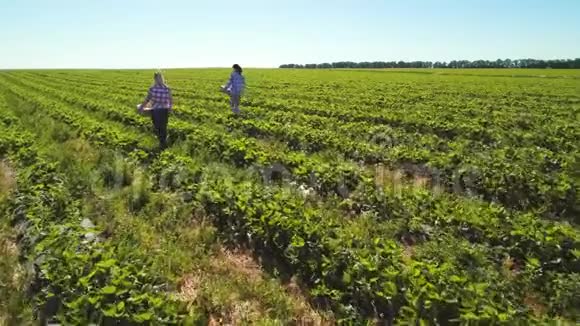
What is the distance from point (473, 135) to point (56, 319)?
11314 mm

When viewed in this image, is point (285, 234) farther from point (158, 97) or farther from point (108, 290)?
point (158, 97)

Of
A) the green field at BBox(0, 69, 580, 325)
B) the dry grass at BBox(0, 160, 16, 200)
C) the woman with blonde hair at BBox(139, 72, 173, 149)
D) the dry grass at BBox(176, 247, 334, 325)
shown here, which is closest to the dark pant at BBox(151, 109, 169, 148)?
the woman with blonde hair at BBox(139, 72, 173, 149)

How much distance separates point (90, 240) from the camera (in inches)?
188

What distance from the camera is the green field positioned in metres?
3.88

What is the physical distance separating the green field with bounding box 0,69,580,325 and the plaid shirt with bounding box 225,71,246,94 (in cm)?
468

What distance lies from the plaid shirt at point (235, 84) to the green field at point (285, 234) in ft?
15.3

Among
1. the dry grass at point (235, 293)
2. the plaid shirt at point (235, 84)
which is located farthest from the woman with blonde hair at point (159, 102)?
the dry grass at point (235, 293)

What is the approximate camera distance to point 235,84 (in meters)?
14.6

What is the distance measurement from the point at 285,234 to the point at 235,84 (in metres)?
10.3

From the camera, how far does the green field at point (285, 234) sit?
3.88m

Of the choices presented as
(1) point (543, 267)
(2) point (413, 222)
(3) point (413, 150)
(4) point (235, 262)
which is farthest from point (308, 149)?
(1) point (543, 267)

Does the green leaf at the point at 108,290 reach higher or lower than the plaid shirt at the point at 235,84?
lower

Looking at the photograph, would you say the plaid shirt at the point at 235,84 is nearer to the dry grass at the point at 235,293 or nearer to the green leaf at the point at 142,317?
the dry grass at the point at 235,293

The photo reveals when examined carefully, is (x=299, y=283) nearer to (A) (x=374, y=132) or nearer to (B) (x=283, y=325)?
(B) (x=283, y=325)
